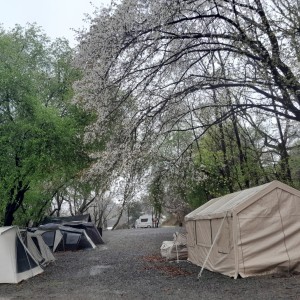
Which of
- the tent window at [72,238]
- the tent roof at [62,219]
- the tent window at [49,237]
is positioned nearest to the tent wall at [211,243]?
the tent window at [72,238]

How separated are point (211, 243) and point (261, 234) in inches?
78.7

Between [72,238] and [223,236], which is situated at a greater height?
[223,236]

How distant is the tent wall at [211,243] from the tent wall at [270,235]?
1.24 ft

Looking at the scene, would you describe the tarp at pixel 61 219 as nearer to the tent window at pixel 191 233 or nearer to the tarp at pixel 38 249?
the tarp at pixel 38 249

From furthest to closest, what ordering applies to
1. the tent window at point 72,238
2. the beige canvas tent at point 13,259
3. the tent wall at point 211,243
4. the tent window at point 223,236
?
the tent window at point 72,238, the beige canvas tent at point 13,259, the tent window at point 223,236, the tent wall at point 211,243

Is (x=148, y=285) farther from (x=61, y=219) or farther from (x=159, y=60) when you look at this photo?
(x=61, y=219)

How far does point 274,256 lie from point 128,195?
167 inches

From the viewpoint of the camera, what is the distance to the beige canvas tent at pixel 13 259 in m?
11.8

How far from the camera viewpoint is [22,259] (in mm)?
12617

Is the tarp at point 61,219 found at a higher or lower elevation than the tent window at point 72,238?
higher

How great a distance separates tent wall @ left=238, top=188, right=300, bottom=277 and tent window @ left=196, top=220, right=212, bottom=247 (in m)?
1.97

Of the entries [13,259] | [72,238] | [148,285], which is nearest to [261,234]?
[148,285]

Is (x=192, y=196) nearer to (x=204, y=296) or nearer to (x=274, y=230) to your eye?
(x=274, y=230)

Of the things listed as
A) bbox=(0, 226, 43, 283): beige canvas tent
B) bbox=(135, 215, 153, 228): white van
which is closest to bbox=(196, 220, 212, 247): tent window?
bbox=(0, 226, 43, 283): beige canvas tent
